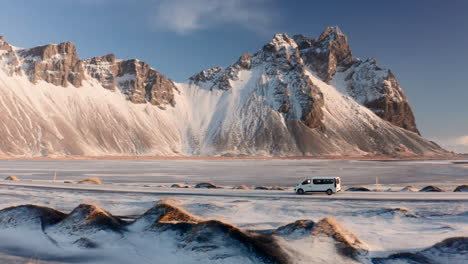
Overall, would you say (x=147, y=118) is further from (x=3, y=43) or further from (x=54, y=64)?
(x=3, y=43)

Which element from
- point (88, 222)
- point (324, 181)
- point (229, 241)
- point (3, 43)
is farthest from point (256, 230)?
point (3, 43)

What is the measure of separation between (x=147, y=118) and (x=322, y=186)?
15511 cm

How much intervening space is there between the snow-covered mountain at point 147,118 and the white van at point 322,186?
376ft

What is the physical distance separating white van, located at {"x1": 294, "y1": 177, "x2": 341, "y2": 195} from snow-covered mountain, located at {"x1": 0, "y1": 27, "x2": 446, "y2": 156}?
11454 cm

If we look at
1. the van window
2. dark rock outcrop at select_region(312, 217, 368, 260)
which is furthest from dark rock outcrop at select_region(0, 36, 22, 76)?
dark rock outcrop at select_region(312, 217, 368, 260)

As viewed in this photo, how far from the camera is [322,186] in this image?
2864 cm

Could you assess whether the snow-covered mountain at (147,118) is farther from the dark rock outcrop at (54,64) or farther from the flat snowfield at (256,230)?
the flat snowfield at (256,230)

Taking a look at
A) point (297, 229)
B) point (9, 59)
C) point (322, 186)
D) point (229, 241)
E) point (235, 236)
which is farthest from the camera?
Answer: point (9, 59)

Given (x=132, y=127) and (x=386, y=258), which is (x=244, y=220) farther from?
(x=132, y=127)

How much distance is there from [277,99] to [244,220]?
170 metres

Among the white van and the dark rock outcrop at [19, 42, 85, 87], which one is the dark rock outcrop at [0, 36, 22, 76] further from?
the white van

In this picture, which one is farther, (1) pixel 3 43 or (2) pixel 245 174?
(1) pixel 3 43

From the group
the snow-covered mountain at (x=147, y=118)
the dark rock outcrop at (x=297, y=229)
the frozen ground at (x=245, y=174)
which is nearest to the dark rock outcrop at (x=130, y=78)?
the snow-covered mountain at (x=147, y=118)

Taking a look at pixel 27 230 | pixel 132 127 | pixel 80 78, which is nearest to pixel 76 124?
Answer: pixel 132 127
